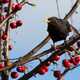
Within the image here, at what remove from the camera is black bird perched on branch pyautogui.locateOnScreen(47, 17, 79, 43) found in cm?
290

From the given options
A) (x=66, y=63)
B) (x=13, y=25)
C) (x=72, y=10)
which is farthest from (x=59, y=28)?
(x=13, y=25)

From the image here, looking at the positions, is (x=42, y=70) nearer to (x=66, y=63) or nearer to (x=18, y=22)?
(x=66, y=63)

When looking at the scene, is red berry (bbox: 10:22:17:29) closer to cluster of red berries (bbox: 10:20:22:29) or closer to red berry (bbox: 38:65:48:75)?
cluster of red berries (bbox: 10:20:22:29)

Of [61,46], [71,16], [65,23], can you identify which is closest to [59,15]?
[71,16]

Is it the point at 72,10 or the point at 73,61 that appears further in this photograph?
the point at 73,61

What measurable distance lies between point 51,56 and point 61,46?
11 cm

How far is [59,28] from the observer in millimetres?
2900

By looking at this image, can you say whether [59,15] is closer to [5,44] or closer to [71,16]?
[71,16]

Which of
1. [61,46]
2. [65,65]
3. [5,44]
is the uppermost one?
[61,46]

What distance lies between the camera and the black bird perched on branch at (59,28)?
2.90 metres

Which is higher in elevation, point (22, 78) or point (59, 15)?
point (59, 15)

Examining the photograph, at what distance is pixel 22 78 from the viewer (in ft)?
10.1

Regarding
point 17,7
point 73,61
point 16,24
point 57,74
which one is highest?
point 17,7

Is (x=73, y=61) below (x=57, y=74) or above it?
above
